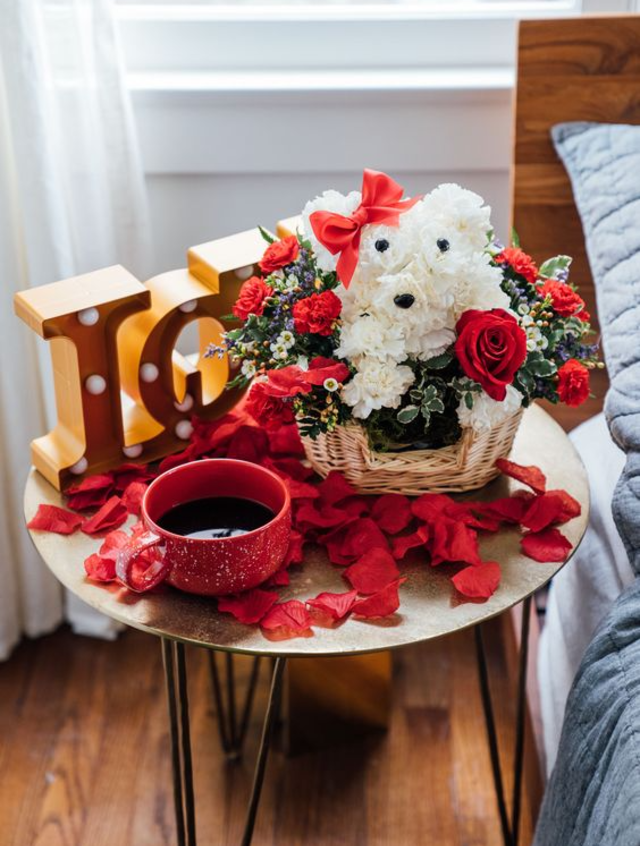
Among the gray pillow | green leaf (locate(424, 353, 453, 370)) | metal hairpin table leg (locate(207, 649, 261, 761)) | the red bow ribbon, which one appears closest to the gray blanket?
the gray pillow

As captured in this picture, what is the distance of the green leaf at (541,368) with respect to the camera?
99cm

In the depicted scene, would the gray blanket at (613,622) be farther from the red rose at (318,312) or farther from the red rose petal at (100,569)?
the red rose petal at (100,569)

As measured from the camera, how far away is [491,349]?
0.92m

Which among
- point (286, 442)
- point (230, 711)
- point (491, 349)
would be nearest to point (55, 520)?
point (286, 442)

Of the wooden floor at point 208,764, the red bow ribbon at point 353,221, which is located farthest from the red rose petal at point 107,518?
the wooden floor at point 208,764

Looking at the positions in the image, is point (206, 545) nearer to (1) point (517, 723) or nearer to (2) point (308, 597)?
(2) point (308, 597)

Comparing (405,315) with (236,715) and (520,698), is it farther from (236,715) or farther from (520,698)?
(236,715)

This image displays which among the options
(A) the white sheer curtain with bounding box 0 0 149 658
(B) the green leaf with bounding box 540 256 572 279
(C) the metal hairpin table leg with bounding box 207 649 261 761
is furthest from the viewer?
(C) the metal hairpin table leg with bounding box 207 649 261 761

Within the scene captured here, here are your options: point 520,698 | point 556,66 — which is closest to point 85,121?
point 556,66

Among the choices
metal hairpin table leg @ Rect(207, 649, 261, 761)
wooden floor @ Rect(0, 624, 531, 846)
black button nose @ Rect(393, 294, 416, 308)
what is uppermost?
black button nose @ Rect(393, 294, 416, 308)

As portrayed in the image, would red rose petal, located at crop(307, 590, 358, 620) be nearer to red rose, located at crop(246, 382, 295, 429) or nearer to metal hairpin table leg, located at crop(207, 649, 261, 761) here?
red rose, located at crop(246, 382, 295, 429)

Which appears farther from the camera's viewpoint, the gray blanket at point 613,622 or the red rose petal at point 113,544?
the red rose petal at point 113,544

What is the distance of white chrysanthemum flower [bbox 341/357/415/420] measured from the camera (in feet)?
3.05

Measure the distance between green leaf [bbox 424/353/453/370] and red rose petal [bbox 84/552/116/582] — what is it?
34 centimetres
